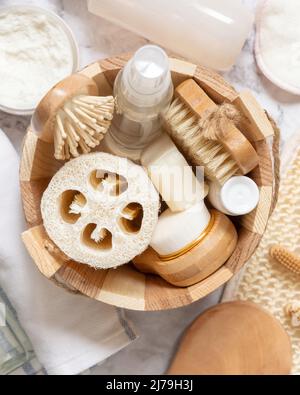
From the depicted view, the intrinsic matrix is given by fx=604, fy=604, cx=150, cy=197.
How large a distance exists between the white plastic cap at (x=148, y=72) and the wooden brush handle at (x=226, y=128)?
0.04 metres

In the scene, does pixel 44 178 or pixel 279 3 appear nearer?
pixel 44 178

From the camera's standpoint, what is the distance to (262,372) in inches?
30.1

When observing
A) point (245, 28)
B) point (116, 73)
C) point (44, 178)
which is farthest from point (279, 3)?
point (44, 178)

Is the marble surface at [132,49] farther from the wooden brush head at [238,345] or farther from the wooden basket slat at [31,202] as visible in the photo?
the wooden basket slat at [31,202]

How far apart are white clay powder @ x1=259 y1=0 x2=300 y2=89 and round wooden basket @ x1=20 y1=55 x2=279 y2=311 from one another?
0.18m

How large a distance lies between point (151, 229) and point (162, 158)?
81 millimetres

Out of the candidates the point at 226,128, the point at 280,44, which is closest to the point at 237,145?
the point at 226,128

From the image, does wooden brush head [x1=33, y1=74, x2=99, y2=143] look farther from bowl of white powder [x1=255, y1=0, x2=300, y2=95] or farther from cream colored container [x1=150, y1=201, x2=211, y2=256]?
bowl of white powder [x1=255, y1=0, x2=300, y2=95]

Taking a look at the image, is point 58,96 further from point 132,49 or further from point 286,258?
point 286,258

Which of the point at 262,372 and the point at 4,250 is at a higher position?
the point at 4,250

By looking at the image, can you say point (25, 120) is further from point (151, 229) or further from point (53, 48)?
point (151, 229)

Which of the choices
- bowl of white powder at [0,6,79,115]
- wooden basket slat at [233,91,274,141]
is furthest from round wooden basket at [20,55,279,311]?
bowl of white powder at [0,6,79,115]

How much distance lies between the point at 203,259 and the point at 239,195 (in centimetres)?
8

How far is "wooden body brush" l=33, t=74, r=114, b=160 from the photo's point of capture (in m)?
0.56
